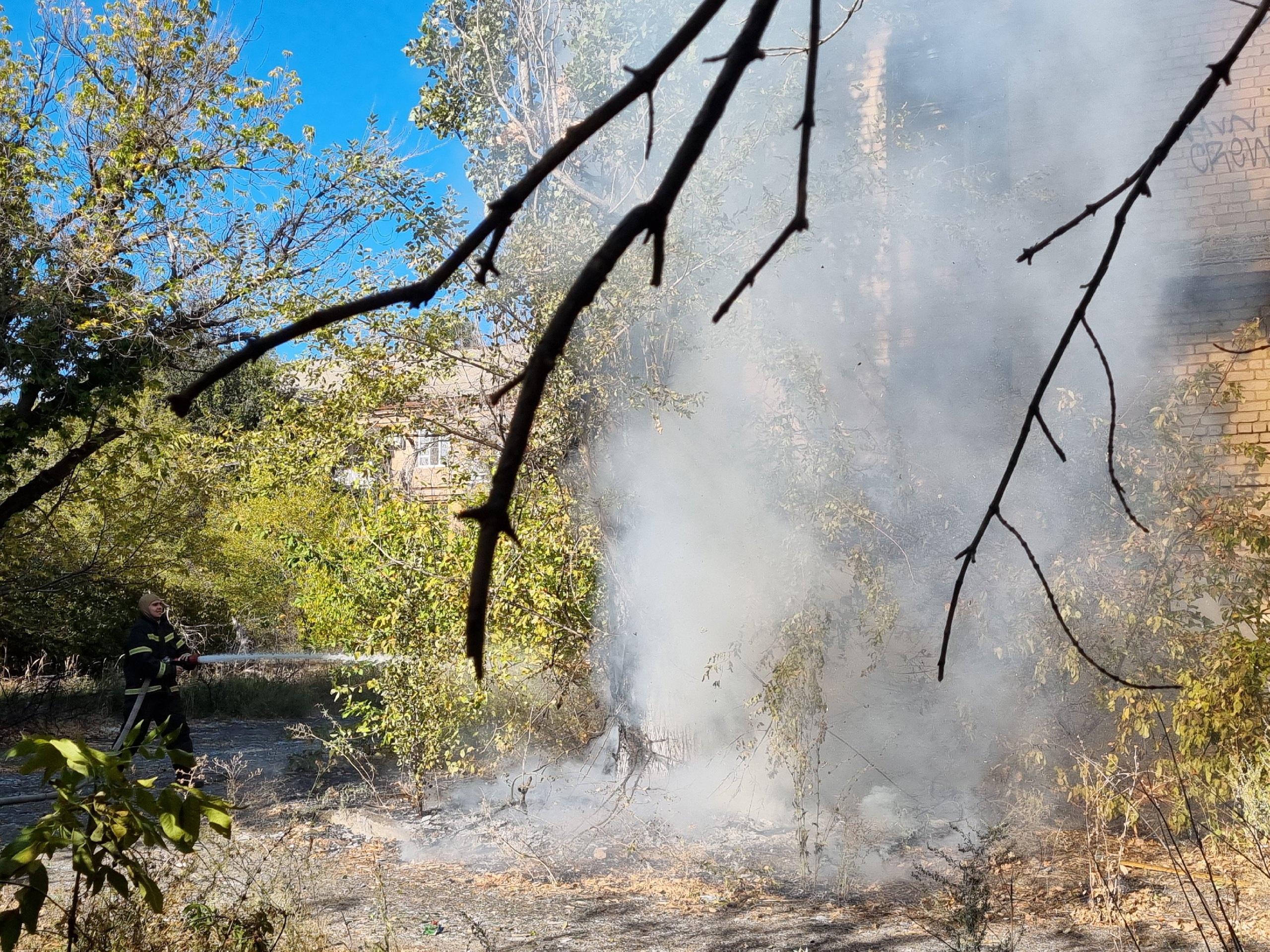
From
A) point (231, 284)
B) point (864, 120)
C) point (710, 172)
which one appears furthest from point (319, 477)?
point (864, 120)

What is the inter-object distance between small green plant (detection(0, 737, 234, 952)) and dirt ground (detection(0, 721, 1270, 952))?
1.79m

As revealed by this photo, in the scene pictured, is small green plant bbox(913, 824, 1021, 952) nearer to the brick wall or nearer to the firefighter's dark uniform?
the brick wall

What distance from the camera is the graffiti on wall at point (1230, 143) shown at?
6508 millimetres

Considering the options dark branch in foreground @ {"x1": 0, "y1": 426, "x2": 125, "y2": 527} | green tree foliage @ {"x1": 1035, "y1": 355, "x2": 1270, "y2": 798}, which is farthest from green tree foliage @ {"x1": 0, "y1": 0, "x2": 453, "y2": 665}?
green tree foliage @ {"x1": 1035, "y1": 355, "x2": 1270, "y2": 798}

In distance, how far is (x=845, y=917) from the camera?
15.5ft

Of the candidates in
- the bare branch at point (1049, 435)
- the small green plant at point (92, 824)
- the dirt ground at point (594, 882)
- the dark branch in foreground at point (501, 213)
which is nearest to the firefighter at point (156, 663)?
the dirt ground at point (594, 882)

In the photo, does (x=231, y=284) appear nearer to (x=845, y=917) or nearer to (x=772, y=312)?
(x=772, y=312)

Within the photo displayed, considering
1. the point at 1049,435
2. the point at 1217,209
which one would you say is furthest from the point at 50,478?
the point at 1049,435

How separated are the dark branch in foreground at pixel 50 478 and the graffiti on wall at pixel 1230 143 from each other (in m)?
7.82

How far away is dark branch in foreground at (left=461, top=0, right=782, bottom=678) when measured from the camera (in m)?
0.56

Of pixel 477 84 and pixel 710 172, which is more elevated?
pixel 477 84

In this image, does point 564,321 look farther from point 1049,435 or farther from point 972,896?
point 972,896

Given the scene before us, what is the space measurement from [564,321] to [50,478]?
883 cm

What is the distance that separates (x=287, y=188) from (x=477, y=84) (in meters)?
2.05
